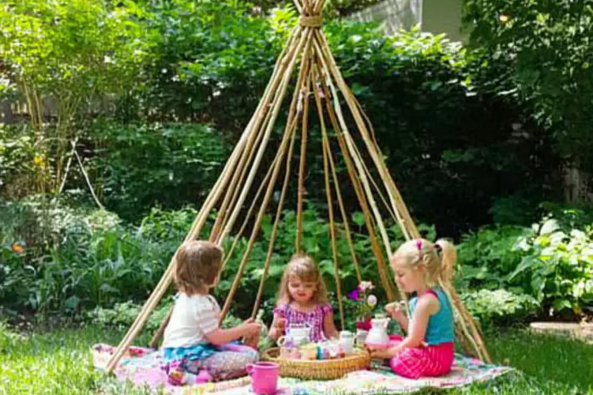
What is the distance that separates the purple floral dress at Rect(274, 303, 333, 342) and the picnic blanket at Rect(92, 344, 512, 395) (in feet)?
1.16

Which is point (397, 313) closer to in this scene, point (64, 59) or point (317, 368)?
point (317, 368)

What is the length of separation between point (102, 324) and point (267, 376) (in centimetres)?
189

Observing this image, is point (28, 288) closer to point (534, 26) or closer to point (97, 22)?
point (97, 22)

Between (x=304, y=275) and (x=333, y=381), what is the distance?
61 cm

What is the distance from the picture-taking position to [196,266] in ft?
11.9

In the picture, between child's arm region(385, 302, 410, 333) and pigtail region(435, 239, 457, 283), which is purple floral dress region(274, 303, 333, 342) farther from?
pigtail region(435, 239, 457, 283)

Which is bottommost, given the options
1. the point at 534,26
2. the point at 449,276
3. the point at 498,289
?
the point at 498,289

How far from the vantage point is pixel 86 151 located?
7.80m

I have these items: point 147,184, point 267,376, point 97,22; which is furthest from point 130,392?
point 97,22

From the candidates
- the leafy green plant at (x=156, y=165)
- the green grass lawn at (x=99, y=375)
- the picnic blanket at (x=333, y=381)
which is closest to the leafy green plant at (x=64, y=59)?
the leafy green plant at (x=156, y=165)

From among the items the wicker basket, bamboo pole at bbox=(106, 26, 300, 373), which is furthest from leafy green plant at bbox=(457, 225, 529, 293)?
bamboo pole at bbox=(106, 26, 300, 373)

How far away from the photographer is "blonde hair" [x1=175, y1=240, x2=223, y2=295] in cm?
362

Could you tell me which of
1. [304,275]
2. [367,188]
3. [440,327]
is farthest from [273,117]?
[440,327]

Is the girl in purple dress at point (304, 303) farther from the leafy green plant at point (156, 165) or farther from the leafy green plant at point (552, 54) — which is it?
the leafy green plant at point (552, 54)
